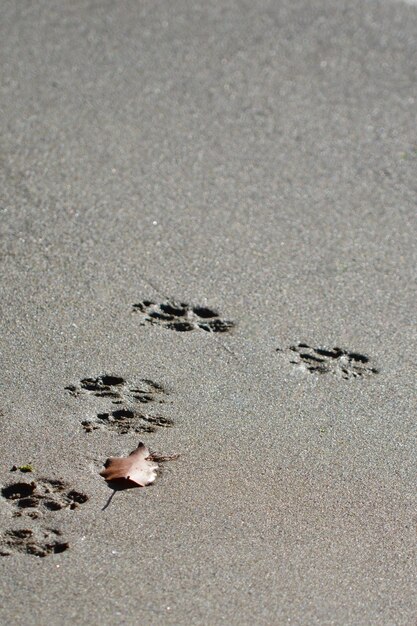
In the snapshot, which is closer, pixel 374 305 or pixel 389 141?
pixel 374 305

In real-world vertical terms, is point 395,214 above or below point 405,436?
above

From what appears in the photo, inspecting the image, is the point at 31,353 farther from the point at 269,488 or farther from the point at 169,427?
the point at 269,488

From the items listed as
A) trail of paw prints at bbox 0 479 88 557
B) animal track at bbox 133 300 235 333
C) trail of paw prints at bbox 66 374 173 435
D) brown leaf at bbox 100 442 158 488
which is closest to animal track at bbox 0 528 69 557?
trail of paw prints at bbox 0 479 88 557

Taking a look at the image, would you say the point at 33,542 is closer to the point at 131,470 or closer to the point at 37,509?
the point at 37,509

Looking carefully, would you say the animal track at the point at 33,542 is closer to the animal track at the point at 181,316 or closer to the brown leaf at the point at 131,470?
the brown leaf at the point at 131,470

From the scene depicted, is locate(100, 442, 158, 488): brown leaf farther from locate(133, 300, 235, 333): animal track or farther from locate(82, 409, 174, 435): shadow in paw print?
locate(133, 300, 235, 333): animal track

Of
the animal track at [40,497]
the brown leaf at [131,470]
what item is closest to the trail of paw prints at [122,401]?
the brown leaf at [131,470]

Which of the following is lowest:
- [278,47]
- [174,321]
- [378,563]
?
[378,563]

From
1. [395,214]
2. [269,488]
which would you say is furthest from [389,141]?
[269,488]
